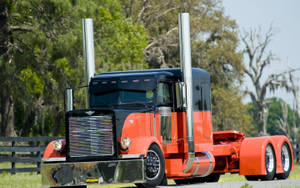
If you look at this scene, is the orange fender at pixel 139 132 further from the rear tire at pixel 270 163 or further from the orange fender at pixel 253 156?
the rear tire at pixel 270 163

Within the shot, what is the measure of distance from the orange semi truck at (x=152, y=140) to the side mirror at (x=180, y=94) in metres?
0.02

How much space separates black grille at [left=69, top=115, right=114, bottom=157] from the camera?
50.6 feet

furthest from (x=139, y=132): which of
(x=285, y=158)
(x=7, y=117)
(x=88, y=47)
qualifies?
(x=7, y=117)

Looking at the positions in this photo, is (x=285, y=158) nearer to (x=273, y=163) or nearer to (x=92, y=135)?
(x=273, y=163)

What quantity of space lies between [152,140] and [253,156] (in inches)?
170

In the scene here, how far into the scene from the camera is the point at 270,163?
19.7m

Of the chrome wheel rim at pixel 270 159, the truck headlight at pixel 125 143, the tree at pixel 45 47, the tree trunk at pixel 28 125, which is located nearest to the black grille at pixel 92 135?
the truck headlight at pixel 125 143

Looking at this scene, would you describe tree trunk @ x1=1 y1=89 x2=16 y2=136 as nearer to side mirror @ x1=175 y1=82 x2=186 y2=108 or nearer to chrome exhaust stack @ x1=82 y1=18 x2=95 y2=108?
chrome exhaust stack @ x1=82 y1=18 x2=95 y2=108

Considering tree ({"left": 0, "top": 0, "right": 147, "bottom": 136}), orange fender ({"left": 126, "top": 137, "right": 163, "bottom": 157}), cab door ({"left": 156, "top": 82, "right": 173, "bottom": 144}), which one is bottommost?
orange fender ({"left": 126, "top": 137, "right": 163, "bottom": 157})

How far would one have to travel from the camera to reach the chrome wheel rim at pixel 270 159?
19.6 metres

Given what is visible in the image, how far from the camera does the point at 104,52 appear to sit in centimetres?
3912

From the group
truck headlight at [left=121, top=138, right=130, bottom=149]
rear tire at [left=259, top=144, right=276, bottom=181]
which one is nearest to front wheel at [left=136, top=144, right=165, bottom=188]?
truck headlight at [left=121, top=138, right=130, bottom=149]

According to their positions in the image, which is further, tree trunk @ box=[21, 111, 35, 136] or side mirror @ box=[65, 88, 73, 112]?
tree trunk @ box=[21, 111, 35, 136]

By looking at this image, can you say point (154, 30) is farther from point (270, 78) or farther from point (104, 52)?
point (104, 52)
